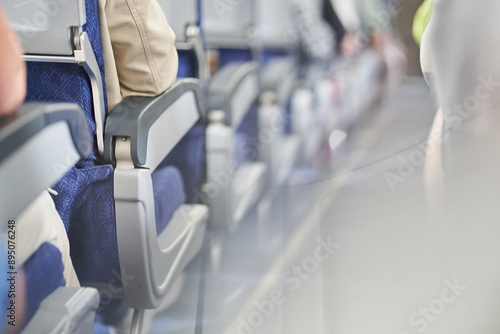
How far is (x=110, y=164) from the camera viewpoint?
1411 mm

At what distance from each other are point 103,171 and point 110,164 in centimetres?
2

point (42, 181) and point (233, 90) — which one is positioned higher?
point (42, 181)

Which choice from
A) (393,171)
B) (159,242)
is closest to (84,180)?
(159,242)

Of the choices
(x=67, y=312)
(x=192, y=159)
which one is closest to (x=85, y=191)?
(x=67, y=312)

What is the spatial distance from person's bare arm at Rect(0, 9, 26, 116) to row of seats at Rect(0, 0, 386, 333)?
23 millimetres

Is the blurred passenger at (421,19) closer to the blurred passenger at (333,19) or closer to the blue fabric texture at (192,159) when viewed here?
the blue fabric texture at (192,159)

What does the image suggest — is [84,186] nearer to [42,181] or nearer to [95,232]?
[95,232]

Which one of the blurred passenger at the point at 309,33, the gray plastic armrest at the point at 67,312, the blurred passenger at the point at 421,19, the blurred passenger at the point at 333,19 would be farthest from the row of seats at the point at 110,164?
the blurred passenger at the point at 333,19

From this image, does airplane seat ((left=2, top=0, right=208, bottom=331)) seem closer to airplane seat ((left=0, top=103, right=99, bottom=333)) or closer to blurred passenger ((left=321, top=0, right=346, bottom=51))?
airplane seat ((left=0, top=103, right=99, bottom=333))

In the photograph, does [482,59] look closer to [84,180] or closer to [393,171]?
[393,171]

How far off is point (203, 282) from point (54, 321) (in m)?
1.08

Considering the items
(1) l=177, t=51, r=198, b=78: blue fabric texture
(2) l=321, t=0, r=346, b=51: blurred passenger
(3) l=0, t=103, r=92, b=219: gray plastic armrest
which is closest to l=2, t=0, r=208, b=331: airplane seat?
(3) l=0, t=103, r=92, b=219: gray plastic armrest

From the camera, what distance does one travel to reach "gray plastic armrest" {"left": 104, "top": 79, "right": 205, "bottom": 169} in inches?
54.2

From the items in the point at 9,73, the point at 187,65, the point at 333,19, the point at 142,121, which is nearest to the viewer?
the point at 9,73
